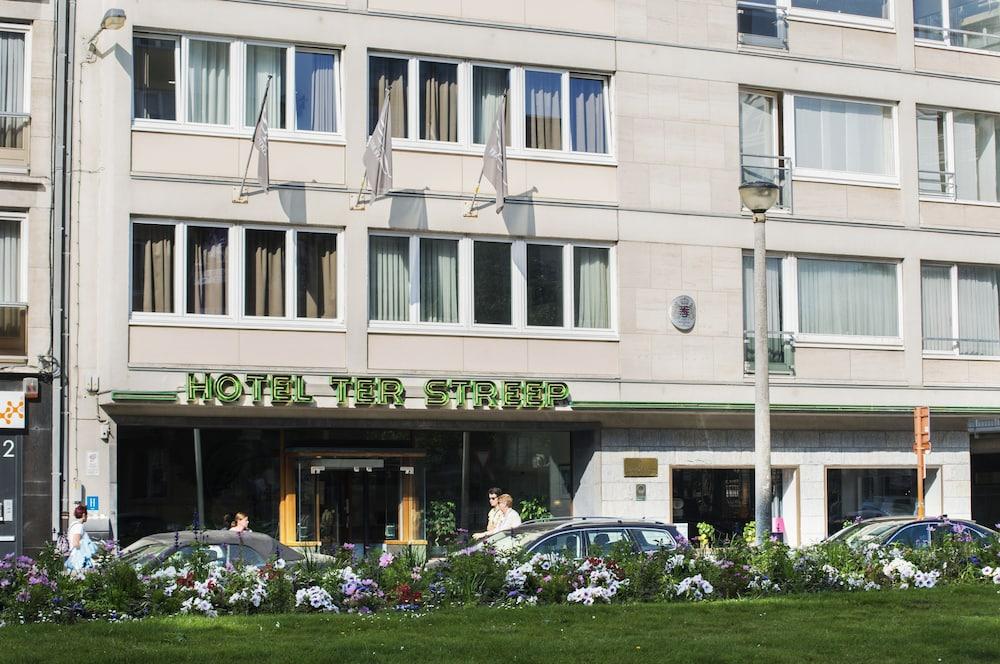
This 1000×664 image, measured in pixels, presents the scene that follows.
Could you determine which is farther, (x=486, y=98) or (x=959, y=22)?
(x=959, y=22)

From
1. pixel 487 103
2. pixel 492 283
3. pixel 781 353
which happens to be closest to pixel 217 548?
pixel 492 283

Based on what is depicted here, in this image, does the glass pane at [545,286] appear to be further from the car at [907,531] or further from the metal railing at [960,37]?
the metal railing at [960,37]

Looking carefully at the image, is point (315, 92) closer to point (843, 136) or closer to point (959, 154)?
point (843, 136)

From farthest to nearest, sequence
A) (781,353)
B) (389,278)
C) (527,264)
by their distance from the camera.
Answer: (781,353), (527,264), (389,278)

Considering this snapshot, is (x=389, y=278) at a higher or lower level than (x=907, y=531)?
higher

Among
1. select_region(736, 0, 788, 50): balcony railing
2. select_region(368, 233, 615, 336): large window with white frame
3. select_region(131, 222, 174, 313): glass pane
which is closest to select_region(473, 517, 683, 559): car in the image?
select_region(368, 233, 615, 336): large window with white frame

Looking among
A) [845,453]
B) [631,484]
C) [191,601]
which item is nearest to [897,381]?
[845,453]

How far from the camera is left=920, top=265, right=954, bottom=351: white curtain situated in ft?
105

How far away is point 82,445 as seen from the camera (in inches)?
1013

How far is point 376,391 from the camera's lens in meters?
26.2

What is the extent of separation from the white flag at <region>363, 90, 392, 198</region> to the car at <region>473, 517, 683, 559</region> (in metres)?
8.02

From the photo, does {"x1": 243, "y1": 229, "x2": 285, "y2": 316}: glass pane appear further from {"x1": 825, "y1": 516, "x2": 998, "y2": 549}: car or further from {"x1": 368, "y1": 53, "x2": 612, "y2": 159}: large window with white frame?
{"x1": 825, "y1": 516, "x2": 998, "y2": 549}: car

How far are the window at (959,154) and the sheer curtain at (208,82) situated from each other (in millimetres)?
14298

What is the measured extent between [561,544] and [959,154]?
17.2 metres
